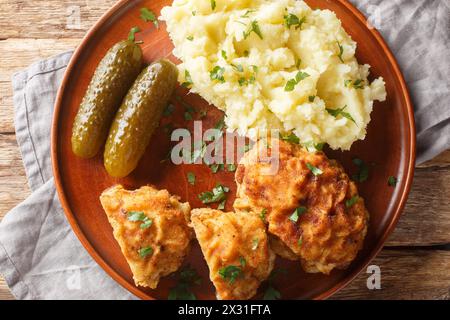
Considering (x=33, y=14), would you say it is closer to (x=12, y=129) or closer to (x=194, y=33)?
(x=12, y=129)

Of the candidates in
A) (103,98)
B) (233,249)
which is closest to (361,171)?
(233,249)

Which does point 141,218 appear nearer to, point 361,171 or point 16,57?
point 361,171

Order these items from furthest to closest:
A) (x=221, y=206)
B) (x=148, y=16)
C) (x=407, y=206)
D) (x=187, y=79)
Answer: (x=407, y=206), (x=148, y=16), (x=221, y=206), (x=187, y=79)

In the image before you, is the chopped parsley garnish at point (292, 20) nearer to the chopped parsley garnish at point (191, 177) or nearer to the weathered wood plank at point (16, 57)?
the chopped parsley garnish at point (191, 177)

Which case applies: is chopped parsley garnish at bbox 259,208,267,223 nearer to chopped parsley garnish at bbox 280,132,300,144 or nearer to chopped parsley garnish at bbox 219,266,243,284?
chopped parsley garnish at bbox 219,266,243,284

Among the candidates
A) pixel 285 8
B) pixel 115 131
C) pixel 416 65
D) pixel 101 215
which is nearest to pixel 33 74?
pixel 115 131

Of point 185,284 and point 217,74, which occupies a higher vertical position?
point 217,74

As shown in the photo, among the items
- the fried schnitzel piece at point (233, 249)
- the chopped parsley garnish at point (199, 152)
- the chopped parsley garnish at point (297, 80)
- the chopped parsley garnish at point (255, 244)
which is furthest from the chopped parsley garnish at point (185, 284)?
the chopped parsley garnish at point (297, 80)
